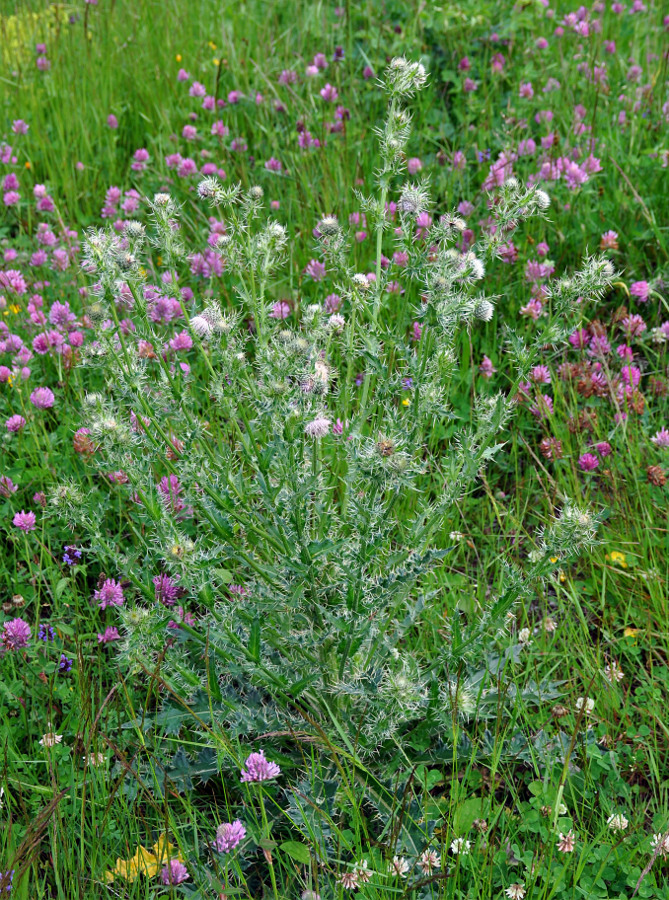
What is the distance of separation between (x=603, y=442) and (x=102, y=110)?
3.33 m

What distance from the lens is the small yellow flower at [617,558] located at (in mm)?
2588

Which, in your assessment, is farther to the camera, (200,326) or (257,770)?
(200,326)

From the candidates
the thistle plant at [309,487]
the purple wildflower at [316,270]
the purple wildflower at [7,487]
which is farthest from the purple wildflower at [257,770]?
the purple wildflower at [316,270]

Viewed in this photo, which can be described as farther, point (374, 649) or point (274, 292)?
point (274, 292)

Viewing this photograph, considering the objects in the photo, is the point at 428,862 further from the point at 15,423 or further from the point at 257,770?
the point at 15,423

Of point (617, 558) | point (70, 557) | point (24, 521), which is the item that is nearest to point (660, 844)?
point (617, 558)

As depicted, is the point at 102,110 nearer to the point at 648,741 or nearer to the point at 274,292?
the point at 274,292

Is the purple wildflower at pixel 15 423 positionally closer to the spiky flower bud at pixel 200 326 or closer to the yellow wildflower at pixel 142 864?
the spiky flower bud at pixel 200 326

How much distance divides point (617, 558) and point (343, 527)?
897 mm

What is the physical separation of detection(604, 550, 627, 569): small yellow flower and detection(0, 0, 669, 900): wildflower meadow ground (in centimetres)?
6

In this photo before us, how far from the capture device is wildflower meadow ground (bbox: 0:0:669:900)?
1.85m

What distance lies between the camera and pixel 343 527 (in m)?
2.41

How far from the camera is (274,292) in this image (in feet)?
10.8

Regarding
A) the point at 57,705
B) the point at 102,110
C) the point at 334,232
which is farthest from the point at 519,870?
the point at 102,110
